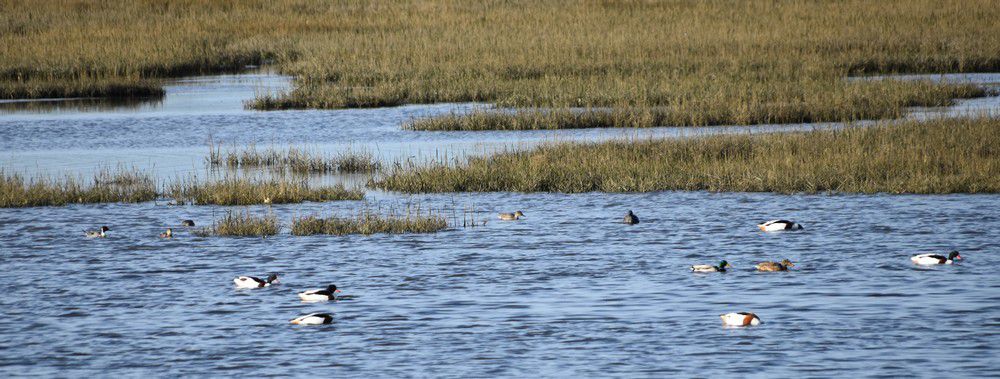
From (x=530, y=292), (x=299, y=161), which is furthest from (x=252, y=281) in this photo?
(x=299, y=161)

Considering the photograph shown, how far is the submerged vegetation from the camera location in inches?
1246

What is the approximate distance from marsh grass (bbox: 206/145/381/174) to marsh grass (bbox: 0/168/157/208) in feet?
9.16

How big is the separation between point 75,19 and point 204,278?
137 feet

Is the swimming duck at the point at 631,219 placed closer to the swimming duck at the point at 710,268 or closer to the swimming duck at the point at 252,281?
the swimming duck at the point at 710,268

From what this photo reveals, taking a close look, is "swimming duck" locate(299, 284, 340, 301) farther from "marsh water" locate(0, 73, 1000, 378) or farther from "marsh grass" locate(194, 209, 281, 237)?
"marsh grass" locate(194, 209, 281, 237)

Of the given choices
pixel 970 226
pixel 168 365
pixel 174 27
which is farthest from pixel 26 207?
pixel 174 27

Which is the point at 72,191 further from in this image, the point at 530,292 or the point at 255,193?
the point at 530,292

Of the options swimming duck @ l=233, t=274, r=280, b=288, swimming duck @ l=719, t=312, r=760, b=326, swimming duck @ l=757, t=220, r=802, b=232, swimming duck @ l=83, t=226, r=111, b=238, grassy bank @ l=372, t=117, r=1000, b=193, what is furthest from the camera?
grassy bank @ l=372, t=117, r=1000, b=193

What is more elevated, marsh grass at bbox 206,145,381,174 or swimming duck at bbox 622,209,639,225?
marsh grass at bbox 206,145,381,174

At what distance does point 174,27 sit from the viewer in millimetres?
53000

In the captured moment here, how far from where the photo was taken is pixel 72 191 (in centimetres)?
2248

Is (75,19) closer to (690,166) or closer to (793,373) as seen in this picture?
(690,166)

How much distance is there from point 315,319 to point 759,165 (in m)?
10.9

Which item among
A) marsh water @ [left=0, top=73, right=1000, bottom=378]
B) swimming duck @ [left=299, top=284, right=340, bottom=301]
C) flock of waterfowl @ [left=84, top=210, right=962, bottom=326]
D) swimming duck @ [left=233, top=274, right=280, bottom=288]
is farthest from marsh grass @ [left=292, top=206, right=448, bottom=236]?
swimming duck @ [left=299, top=284, right=340, bottom=301]
